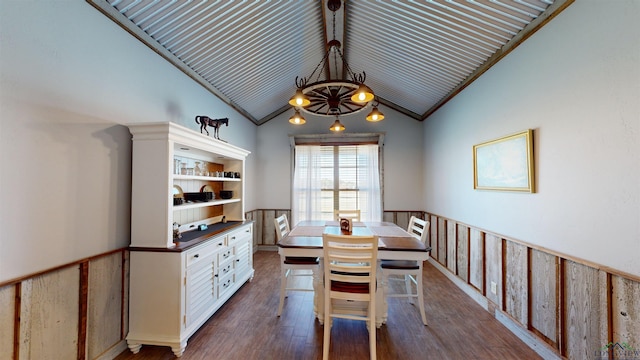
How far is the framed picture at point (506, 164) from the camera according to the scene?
7.00 ft

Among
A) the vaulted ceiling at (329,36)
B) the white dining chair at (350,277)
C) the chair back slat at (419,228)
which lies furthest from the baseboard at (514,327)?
the vaulted ceiling at (329,36)

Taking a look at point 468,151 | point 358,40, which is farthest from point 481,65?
point 358,40

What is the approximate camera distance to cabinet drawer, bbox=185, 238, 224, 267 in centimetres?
216

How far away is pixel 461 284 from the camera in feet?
10.7

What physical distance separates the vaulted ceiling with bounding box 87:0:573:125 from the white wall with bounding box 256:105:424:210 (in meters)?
1.01

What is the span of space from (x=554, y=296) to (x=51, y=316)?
11.8 ft

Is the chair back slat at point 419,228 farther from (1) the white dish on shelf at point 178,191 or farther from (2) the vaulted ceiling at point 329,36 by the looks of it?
(1) the white dish on shelf at point 178,191

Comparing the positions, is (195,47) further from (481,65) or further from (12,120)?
(481,65)

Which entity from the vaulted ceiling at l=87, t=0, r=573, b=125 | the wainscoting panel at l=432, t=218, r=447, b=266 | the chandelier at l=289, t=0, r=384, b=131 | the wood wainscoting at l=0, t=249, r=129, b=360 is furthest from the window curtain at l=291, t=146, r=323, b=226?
the wood wainscoting at l=0, t=249, r=129, b=360

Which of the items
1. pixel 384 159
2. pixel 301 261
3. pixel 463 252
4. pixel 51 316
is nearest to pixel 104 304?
pixel 51 316

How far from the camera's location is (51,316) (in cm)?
156

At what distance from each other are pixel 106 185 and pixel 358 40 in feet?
10.5

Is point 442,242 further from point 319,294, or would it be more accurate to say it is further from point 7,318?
point 7,318

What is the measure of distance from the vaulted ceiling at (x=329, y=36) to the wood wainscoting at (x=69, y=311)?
198 centimetres
